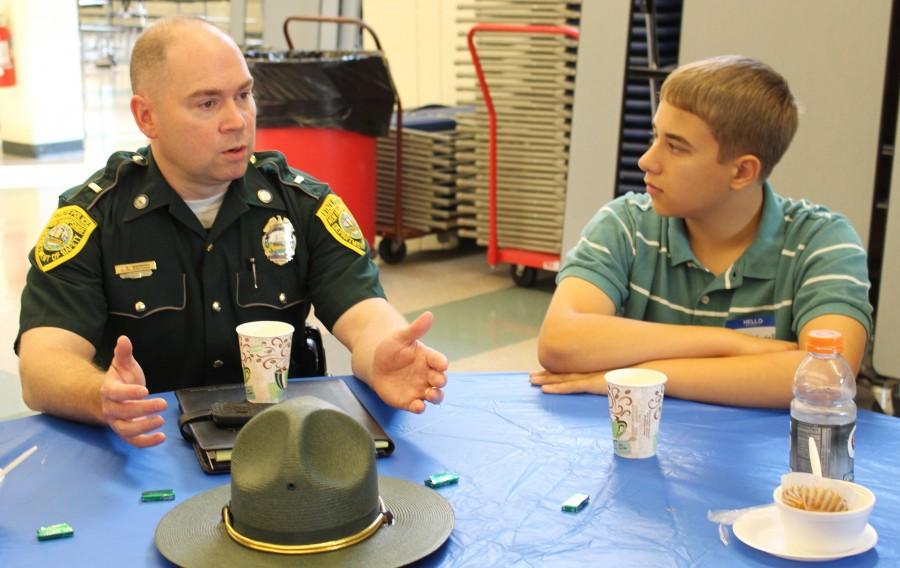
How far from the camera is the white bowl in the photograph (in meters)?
1.42

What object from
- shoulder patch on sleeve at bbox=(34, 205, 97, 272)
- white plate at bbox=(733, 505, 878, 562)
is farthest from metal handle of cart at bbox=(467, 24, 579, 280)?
white plate at bbox=(733, 505, 878, 562)

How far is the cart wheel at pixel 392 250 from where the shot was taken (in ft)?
21.2

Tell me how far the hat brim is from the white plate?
0.38 m

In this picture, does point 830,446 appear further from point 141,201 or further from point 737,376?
point 141,201

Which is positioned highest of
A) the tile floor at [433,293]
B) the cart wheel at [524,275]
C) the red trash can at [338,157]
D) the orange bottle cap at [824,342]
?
the orange bottle cap at [824,342]

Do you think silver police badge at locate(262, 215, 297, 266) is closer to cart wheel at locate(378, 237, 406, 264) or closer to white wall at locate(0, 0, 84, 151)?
cart wheel at locate(378, 237, 406, 264)

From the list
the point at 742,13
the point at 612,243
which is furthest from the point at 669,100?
the point at 742,13

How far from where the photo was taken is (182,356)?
8.00 feet

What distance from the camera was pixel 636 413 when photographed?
176cm

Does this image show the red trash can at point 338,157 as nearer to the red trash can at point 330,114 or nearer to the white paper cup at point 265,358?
the red trash can at point 330,114

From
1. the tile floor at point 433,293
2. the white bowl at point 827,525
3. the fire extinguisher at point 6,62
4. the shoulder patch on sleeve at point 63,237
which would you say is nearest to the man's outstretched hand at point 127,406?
the shoulder patch on sleeve at point 63,237

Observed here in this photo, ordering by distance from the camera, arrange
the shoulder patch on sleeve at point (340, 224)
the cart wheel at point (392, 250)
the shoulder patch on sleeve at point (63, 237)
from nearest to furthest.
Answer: the shoulder patch on sleeve at point (63, 237) < the shoulder patch on sleeve at point (340, 224) < the cart wheel at point (392, 250)

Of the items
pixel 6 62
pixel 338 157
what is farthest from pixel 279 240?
pixel 6 62

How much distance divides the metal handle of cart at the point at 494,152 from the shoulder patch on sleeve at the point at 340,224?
2842 millimetres
